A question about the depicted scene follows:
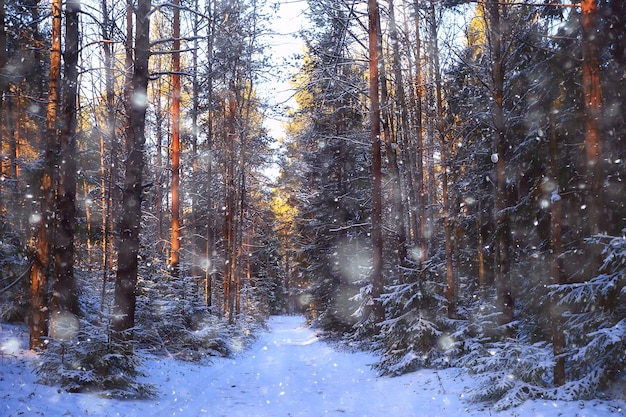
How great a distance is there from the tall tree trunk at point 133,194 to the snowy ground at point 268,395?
77.9 inches

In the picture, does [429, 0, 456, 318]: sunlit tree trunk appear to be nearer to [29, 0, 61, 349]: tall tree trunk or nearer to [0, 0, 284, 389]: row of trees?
[0, 0, 284, 389]: row of trees

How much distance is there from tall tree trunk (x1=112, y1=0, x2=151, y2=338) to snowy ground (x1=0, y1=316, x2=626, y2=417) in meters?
1.98

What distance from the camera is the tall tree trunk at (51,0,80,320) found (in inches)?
401

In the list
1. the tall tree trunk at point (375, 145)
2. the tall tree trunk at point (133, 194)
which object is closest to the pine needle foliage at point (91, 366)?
the tall tree trunk at point (133, 194)

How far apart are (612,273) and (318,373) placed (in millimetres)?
8477

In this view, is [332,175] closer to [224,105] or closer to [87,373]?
[224,105]

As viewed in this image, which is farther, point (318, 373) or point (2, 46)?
→ point (318, 373)

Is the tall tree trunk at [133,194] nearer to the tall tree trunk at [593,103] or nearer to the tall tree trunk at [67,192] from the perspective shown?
the tall tree trunk at [67,192]

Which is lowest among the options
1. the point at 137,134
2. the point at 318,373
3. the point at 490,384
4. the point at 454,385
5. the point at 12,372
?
the point at 318,373

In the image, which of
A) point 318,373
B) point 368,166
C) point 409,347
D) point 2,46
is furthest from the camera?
point 368,166

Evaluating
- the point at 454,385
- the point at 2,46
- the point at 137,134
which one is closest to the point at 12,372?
the point at 137,134

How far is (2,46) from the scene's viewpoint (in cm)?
763

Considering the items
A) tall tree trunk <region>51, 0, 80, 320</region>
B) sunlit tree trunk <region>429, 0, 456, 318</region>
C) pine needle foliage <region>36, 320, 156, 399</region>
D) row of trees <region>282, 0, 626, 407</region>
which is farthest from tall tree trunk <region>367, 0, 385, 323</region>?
tall tree trunk <region>51, 0, 80, 320</region>

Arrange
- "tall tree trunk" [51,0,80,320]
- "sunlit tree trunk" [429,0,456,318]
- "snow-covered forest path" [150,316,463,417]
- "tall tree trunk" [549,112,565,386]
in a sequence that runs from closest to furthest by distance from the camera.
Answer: "tall tree trunk" [549,112,565,386], "snow-covered forest path" [150,316,463,417], "tall tree trunk" [51,0,80,320], "sunlit tree trunk" [429,0,456,318]
